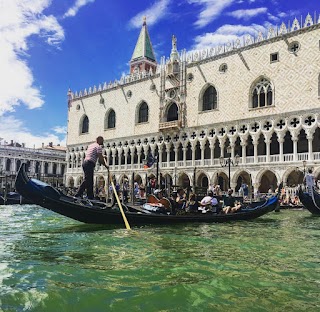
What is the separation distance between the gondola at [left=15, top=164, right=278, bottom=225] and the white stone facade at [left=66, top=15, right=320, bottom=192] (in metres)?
9.34

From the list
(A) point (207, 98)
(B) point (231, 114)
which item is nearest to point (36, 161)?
(A) point (207, 98)

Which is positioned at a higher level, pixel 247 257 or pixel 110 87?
pixel 110 87

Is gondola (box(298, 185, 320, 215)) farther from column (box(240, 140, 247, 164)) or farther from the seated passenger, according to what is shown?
column (box(240, 140, 247, 164))

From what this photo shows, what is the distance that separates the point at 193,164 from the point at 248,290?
1703 centimetres

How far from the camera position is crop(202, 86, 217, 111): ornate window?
19.5 meters

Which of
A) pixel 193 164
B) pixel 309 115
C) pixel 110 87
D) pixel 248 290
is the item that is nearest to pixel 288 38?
pixel 309 115

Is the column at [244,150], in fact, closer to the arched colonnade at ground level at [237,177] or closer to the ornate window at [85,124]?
the arched colonnade at ground level at [237,177]

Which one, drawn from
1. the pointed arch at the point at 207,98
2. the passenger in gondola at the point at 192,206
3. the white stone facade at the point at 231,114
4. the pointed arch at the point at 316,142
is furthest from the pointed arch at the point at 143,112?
the passenger in gondola at the point at 192,206

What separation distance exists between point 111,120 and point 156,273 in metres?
22.7

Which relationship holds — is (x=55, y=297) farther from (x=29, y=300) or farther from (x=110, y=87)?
(x=110, y=87)

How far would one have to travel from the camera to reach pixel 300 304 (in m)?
2.70

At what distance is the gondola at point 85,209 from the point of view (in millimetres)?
6191

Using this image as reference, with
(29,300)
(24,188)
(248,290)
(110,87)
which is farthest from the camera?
(110,87)

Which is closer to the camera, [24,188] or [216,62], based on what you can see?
[24,188]
